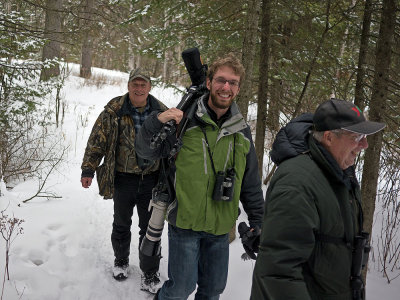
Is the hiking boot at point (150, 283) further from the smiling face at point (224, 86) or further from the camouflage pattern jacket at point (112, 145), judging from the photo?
the smiling face at point (224, 86)

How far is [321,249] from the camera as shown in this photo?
137 cm

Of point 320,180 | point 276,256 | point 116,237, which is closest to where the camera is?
point 276,256

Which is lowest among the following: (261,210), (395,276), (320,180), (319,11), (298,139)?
(395,276)

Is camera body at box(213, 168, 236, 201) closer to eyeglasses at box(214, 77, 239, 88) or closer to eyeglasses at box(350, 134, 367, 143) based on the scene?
eyeglasses at box(214, 77, 239, 88)

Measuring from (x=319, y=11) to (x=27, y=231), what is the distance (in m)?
6.48

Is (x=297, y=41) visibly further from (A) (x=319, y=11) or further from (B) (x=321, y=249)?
(B) (x=321, y=249)

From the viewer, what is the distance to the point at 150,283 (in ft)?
10.6

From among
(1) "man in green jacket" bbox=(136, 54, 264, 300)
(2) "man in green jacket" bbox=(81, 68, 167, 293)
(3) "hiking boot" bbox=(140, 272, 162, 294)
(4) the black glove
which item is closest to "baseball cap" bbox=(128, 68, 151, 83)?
(2) "man in green jacket" bbox=(81, 68, 167, 293)

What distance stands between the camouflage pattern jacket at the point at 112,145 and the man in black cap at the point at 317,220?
6.13 ft

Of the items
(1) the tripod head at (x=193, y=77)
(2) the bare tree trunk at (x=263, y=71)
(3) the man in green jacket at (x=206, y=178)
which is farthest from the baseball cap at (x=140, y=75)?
(2) the bare tree trunk at (x=263, y=71)

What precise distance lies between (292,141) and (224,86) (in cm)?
83

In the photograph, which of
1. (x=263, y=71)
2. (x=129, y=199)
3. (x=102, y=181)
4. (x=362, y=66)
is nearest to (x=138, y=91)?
(x=102, y=181)

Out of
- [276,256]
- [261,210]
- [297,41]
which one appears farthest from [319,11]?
[276,256]

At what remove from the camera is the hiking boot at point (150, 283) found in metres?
3.20
